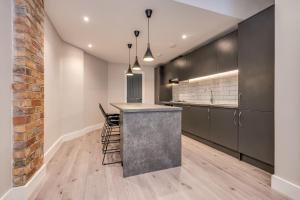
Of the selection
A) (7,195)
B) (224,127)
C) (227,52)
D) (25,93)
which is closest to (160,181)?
(7,195)

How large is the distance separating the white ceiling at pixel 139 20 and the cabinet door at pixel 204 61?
26 centimetres

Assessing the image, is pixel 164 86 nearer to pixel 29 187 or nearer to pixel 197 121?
pixel 197 121

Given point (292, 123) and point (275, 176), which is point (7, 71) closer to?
point (292, 123)

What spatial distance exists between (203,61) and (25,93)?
3.59 metres

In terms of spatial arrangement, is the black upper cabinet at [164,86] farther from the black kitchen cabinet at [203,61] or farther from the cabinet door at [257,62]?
the cabinet door at [257,62]

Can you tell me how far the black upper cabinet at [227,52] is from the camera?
9.59ft

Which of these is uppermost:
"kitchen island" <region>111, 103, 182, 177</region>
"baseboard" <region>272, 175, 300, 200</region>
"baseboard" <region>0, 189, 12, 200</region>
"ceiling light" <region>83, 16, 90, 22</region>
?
"ceiling light" <region>83, 16, 90, 22</region>

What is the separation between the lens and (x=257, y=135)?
93.8 inches

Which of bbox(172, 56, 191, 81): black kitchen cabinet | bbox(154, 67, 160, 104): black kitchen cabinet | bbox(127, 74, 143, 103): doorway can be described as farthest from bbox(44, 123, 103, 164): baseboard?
bbox(172, 56, 191, 81): black kitchen cabinet

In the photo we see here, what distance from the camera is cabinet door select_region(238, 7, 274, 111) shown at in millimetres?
2219

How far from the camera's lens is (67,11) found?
247 centimetres

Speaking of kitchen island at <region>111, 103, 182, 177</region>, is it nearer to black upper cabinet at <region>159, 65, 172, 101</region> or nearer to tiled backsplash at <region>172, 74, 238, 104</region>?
tiled backsplash at <region>172, 74, 238, 104</region>

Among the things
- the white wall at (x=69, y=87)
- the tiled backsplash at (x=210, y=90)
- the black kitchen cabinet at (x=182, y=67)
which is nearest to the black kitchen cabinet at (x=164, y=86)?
the tiled backsplash at (x=210, y=90)

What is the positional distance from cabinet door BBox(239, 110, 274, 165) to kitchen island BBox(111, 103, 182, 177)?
1.14 meters
